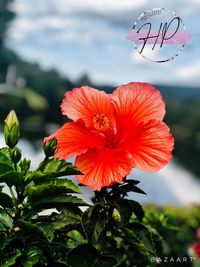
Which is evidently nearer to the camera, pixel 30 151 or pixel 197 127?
pixel 30 151

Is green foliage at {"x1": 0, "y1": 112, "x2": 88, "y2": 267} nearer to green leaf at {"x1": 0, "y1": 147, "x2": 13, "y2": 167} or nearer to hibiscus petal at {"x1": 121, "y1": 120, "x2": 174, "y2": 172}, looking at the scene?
green leaf at {"x1": 0, "y1": 147, "x2": 13, "y2": 167}

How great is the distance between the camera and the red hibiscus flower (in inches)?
51.1

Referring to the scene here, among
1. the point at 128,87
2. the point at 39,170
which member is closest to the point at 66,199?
the point at 39,170

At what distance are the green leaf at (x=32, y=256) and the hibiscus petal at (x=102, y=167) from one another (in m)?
0.16

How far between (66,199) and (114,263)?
0.59ft

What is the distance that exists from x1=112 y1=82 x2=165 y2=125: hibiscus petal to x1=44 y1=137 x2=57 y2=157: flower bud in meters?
0.17

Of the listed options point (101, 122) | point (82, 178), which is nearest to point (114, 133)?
point (101, 122)

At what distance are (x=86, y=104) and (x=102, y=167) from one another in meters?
0.18

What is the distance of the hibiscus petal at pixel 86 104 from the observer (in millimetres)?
1403

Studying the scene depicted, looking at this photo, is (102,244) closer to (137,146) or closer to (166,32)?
(137,146)

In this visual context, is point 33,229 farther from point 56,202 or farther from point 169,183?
point 169,183

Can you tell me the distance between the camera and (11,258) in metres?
1.22

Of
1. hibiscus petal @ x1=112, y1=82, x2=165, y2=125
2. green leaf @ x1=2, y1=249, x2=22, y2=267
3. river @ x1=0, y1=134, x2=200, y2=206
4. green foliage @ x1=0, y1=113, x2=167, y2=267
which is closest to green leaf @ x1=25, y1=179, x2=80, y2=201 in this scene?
green foliage @ x1=0, y1=113, x2=167, y2=267

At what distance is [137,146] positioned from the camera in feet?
4.40
